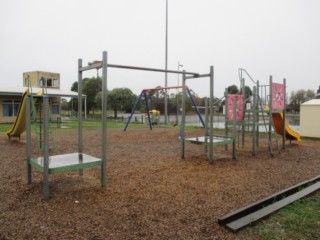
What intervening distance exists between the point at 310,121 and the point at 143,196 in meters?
10.3

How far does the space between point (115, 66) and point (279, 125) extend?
6653mm

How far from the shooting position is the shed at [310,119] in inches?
456

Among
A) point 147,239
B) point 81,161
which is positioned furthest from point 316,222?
point 81,161

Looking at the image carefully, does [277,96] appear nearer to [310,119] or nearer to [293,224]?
[310,119]

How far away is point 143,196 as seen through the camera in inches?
153

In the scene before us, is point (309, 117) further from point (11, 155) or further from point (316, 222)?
point (11, 155)

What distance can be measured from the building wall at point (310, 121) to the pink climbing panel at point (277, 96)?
13.8 ft

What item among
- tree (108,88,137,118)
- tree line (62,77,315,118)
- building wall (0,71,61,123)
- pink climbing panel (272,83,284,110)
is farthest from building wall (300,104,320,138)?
tree (108,88,137,118)

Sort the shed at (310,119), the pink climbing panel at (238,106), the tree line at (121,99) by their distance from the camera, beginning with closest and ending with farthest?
1. the pink climbing panel at (238,106)
2. the shed at (310,119)
3. the tree line at (121,99)

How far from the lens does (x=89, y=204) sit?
356 centimetres

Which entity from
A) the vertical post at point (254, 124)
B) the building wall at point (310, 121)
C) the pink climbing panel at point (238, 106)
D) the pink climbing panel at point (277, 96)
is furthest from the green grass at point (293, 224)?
the building wall at point (310, 121)

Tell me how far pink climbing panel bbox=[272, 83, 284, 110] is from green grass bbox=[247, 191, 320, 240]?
15.8 ft

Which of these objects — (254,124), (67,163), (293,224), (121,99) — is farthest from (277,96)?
(121,99)

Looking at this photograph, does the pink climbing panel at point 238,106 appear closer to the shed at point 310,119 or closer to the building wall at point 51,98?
the shed at point 310,119
